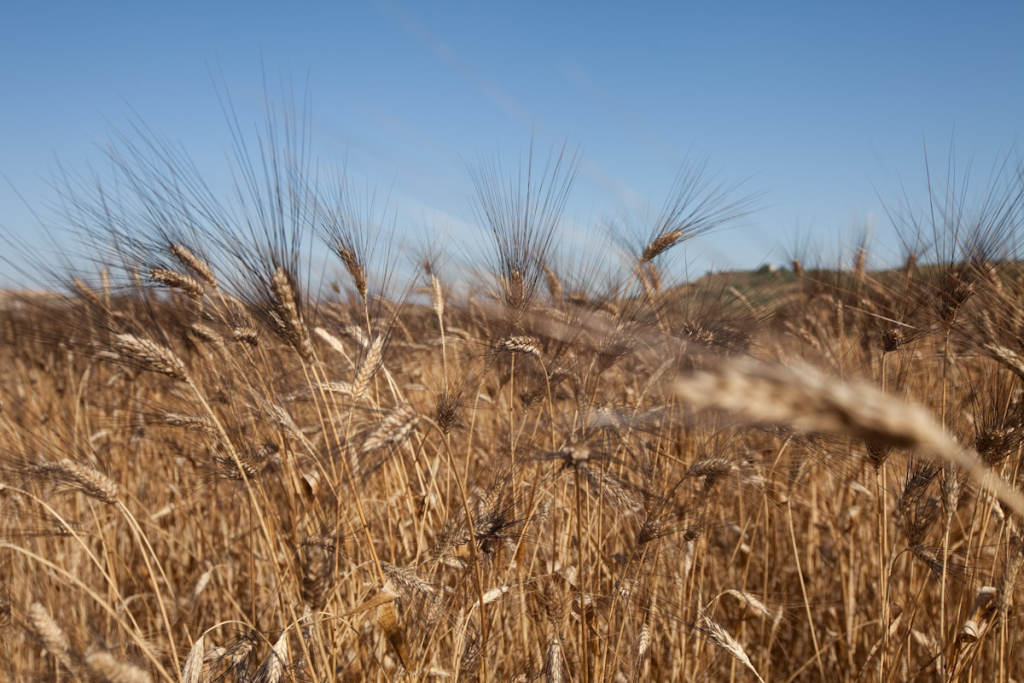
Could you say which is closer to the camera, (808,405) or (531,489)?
(808,405)

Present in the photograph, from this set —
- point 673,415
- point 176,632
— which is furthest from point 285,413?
point 176,632

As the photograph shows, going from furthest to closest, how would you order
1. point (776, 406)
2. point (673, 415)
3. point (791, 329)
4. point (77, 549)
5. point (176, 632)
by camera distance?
point (791, 329)
point (77, 549)
point (176, 632)
point (673, 415)
point (776, 406)

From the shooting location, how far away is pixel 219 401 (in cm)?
217

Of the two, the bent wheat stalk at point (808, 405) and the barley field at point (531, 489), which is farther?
the barley field at point (531, 489)

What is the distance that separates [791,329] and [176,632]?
3.22 m

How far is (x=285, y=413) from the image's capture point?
1591mm

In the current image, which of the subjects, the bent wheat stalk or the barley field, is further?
the barley field

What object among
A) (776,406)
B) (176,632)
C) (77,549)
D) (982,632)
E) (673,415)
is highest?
(776,406)

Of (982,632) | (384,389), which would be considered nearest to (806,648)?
(982,632)

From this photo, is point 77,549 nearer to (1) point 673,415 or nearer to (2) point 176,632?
(2) point 176,632

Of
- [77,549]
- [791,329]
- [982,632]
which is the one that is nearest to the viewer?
[982,632]

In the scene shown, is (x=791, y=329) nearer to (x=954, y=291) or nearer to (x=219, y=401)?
(x=954, y=291)

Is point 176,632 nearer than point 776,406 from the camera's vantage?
No

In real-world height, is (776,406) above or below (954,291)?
below
